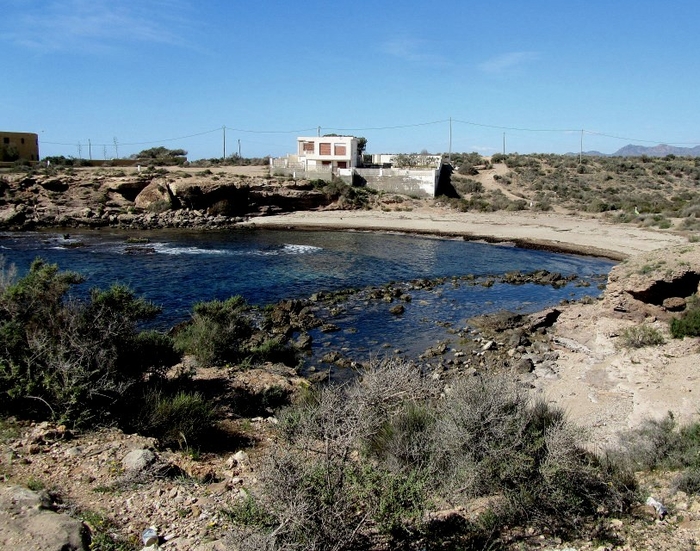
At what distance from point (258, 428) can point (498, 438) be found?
13.3ft

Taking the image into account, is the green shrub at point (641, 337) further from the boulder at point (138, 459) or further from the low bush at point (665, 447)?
the boulder at point (138, 459)

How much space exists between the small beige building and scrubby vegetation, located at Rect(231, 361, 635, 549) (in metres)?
70.4

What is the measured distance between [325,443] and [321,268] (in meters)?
24.7

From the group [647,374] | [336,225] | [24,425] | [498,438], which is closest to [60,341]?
[24,425]

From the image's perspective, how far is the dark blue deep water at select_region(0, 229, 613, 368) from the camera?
65.0ft

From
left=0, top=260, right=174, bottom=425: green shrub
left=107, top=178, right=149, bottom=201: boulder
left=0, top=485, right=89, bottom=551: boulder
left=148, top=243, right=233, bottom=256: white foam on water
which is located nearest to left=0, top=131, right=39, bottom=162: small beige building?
left=107, top=178, right=149, bottom=201: boulder

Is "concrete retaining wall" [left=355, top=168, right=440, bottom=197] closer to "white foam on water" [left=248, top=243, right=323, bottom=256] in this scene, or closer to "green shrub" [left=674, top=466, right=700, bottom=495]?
"white foam on water" [left=248, top=243, right=323, bottom=256]

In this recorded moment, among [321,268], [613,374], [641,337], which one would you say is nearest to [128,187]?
[321,268]

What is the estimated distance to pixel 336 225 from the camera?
44.8 m

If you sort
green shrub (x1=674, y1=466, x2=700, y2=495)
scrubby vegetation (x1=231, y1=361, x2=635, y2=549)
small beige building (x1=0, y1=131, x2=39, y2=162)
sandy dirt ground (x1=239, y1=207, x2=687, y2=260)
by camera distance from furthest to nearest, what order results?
small beige building (x1=0, y1=131, x2=39, y2=162) < sandy dirt ground (x1=239, y1=207, x2=687, y2=260) < green shrub (x1=674, y1=466, x2=700, y2=495) < scrubby vegetation (x1=231, y1=361, x2=635, y2=549)

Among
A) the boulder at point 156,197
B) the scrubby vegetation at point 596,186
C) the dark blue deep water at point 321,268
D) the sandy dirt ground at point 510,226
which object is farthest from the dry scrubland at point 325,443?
the boulder at point 156,197

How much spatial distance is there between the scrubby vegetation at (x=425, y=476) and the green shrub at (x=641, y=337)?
7.83 metres

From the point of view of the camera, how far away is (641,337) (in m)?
14.0

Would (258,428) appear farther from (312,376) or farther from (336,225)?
(336,225)
